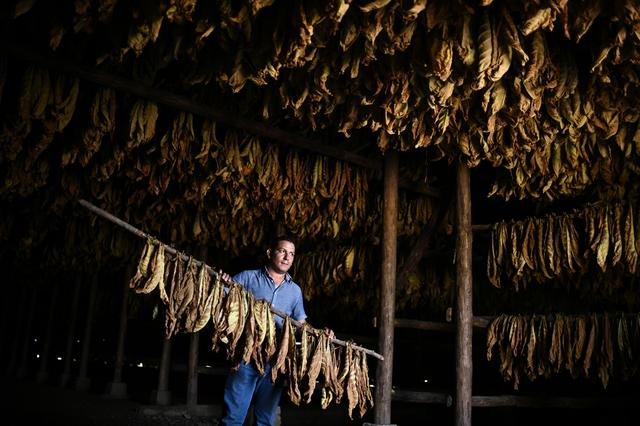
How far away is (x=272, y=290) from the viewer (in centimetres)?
499

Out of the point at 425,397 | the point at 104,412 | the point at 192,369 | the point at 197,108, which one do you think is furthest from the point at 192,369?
the point at 197,108

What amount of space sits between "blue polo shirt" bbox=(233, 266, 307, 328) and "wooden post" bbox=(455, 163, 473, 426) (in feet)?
6.17

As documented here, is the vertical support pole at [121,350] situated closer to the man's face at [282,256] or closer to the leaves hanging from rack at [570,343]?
the man's face at [282,256]

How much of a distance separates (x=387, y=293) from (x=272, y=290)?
163 cm

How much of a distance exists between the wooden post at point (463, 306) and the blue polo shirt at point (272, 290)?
188cm

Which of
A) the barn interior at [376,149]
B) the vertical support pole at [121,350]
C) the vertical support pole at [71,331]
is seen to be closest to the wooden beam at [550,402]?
the barn interior at [376,149]

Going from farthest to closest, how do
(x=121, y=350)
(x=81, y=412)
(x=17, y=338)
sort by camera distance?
(x=17, y=338)
(x=121, y=350)
(x=81, y=412)

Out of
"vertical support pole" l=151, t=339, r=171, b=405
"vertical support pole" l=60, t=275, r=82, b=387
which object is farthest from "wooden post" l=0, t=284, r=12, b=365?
"vertical support pole" l=151, t=339, r=171, b=405

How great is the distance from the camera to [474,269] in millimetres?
8703

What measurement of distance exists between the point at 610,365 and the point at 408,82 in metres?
3.42

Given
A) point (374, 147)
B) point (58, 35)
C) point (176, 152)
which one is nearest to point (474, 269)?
point (374, 147)

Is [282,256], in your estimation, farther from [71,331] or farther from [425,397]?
[71,331]

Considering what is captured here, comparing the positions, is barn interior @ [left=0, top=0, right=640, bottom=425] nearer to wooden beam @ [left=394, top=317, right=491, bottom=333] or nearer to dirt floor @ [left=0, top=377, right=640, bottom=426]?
wooden beam @ [left=394, top=317, right=491, bottom=333]

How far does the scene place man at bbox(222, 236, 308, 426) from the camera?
455cm
